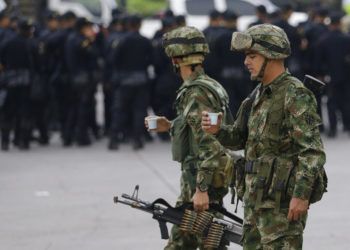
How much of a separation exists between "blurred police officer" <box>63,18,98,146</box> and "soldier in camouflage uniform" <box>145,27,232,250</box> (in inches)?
361

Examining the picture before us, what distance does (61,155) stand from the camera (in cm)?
1611

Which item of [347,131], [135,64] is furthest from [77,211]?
[347,131]

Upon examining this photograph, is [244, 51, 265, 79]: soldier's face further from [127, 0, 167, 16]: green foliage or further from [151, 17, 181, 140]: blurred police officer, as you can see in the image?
[127, 0, 167, 16]: green foliage

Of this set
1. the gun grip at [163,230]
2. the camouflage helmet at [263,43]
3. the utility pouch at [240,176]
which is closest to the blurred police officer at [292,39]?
the gun grip at [163,230]

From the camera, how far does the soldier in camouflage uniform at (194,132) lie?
692 cm

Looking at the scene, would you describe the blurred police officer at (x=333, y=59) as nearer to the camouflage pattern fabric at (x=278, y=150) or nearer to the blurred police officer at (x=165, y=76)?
the blurred police officer at (x=165, y=76)

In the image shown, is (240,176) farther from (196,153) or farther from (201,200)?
(196,153)

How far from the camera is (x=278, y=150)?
20.4ft

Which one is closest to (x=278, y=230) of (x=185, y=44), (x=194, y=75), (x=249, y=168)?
(x=249, y=168)

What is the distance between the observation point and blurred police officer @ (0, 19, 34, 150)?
1611cm

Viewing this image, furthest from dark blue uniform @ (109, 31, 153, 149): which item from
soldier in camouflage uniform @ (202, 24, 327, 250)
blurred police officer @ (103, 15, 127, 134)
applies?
soldier in camouflage uniform @ (202, 24, 327, 250)

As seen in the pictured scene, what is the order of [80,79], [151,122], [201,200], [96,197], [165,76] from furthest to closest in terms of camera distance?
[165,76]
[80,79]
[96,197]
[151,122]
[201,200]

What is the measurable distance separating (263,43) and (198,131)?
977 millimetres

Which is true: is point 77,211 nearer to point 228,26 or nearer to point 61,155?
point 61,155
